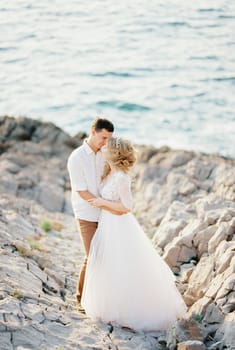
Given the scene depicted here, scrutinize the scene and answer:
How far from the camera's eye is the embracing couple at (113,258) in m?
8.29

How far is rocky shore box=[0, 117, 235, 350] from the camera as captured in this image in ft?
25.4

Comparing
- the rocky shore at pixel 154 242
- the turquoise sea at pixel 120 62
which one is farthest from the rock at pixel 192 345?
the turquoise sea at pixel 120 62

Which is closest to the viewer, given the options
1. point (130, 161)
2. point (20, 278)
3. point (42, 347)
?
point (42, 347)

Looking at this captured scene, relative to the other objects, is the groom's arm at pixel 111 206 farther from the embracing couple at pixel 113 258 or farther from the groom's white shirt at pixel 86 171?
the groom's white shirt at pixel 86 171

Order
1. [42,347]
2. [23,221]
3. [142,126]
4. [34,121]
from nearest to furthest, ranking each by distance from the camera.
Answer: [42,347] < [23,221] < [34,121] < [142,126]

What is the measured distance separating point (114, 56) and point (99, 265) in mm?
19172

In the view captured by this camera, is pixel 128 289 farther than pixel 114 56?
No

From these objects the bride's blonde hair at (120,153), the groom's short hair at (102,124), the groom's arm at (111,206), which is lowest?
the groom's arm at (111,206)

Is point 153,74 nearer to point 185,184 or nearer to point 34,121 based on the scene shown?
point 34,121

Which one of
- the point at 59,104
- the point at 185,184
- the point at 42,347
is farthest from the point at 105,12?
the point at 42,347

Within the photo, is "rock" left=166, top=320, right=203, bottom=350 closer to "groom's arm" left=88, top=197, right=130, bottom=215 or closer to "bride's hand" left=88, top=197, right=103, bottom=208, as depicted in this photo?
"groom's arm" left=88, top=197, right=130, bottom=215

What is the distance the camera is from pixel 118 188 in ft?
26.6

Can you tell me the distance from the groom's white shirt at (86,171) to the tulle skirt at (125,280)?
0.30m

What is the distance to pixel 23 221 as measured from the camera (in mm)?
13258
